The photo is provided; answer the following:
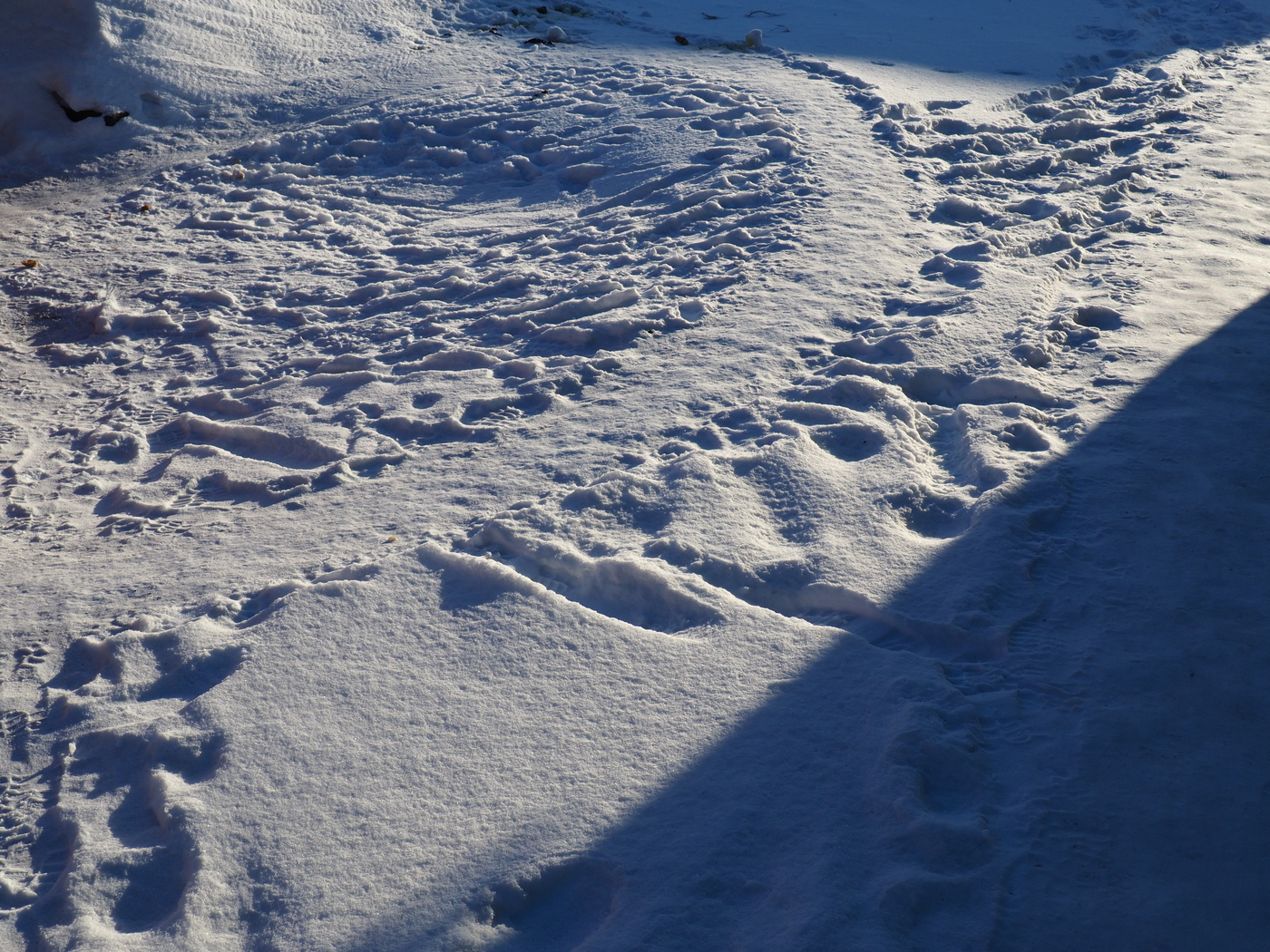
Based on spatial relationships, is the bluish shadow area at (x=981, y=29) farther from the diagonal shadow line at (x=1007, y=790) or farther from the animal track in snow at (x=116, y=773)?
the animal track in snow at (x=116, y=773)

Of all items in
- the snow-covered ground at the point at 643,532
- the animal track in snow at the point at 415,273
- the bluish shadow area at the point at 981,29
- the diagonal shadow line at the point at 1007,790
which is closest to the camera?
the diagonal shadow line at the point at 1007,790

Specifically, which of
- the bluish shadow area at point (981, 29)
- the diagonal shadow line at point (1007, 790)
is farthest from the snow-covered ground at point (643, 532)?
the bluish shadow area at point (981, 29)

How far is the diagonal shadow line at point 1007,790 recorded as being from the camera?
4.72 feet

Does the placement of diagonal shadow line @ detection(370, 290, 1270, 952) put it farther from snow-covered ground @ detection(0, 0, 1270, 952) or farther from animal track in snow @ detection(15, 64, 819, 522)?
animal track in snow @ detection(15, 64, 819, 522)

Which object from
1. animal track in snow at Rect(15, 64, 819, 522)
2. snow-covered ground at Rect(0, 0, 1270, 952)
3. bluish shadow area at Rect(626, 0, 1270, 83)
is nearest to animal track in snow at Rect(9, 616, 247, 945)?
snow-covered ground at Rect(0, 0, 1270, 952)

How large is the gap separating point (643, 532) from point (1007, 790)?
0.96 metres

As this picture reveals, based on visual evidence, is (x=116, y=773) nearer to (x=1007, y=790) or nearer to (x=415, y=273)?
(x=1007, y=790)

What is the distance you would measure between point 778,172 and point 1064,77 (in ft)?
7.35

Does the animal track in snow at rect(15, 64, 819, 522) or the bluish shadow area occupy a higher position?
the bluish shadow area

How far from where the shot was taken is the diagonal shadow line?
1.44 meters

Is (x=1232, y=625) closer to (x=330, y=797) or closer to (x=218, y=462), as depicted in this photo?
(x=330, y=797)

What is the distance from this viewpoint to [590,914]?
150cm

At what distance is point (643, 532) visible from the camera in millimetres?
2240

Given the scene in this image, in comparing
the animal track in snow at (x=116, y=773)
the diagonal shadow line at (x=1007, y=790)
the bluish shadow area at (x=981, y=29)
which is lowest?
the animal track in snow at (x=116, y=773)
